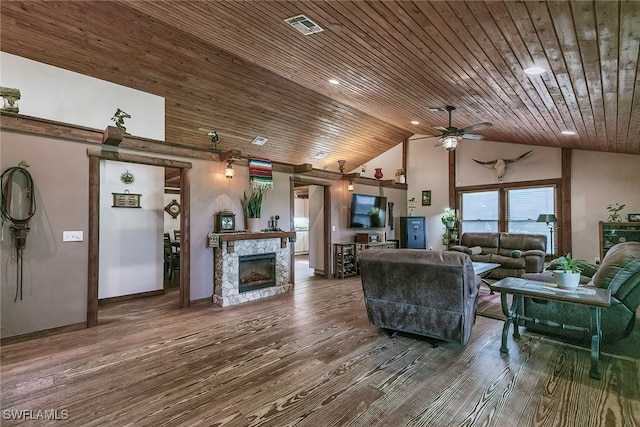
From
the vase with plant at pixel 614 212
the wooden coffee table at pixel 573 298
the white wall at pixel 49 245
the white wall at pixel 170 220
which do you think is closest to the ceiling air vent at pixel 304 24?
the white wall at pixel 49 245

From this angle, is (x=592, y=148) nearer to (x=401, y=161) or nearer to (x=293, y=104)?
(x=401, y=161)

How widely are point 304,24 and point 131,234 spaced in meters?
4.45

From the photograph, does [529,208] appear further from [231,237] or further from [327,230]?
[231,237]

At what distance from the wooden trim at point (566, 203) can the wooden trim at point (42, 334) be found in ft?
29.7

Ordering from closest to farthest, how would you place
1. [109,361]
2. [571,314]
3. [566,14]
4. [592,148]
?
[566,14] < [109,361] < [571,314] < [592,148]

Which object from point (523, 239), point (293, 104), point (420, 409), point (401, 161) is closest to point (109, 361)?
point (420, 409)

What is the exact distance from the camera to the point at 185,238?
15.7 ft

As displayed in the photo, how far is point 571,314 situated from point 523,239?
3949mm

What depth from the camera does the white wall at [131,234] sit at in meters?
→ 5.04

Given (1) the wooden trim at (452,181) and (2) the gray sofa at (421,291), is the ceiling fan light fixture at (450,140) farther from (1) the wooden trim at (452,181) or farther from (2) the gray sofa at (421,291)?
(1) the wooden trim at (452,181)

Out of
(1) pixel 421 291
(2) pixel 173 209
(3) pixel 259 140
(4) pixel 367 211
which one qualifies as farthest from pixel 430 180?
(2) pixel 173 209

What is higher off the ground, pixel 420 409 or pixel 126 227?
pixel 126 227

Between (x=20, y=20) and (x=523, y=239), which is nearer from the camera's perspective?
(x=20, y=20)

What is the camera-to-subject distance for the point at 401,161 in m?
9.52
